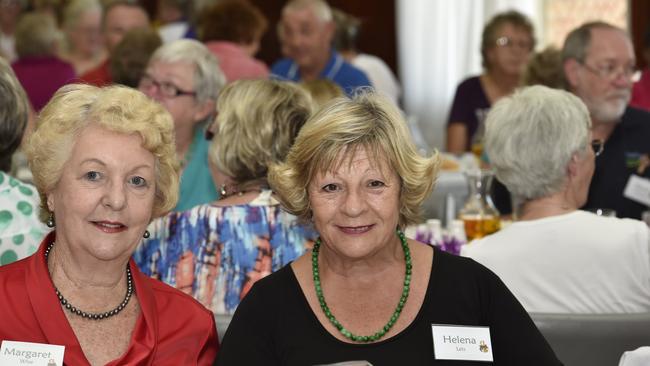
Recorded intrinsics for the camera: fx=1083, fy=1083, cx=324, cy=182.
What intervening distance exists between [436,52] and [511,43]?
313cm

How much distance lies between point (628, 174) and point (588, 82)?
54 centimetres

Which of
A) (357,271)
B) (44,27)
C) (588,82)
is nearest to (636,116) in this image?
(588,82)

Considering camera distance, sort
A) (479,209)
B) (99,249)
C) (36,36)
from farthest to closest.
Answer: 1. (36,36)
2. (479,209)
3. (99,249)

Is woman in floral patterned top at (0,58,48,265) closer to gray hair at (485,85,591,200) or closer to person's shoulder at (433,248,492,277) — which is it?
person's shoulder at (433,248,492,277)

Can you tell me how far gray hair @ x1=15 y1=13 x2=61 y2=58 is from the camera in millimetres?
7520

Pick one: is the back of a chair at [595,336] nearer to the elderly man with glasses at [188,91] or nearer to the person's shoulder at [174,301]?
the person's shoulder at [174,301]

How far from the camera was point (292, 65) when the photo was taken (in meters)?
7.30

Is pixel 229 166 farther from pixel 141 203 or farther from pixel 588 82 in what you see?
pixel 588 82

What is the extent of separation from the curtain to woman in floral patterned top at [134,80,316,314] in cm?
635

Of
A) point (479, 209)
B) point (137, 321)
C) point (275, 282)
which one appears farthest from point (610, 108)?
point (137, 321)

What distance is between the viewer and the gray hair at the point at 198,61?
16.1 ft

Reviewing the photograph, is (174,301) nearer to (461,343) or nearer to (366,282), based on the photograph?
(366,282)

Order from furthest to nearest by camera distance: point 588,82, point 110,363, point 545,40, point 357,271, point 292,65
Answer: point 545,40 < point 292,65 < point 588,82 < point 357,271 < point 110,363

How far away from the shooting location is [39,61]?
297 inches
